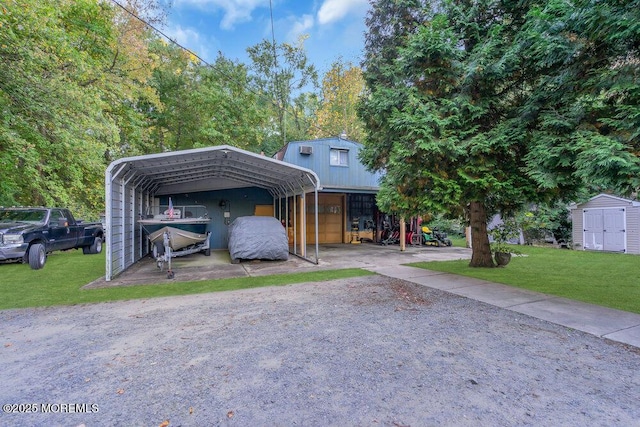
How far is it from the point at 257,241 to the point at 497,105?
670cm

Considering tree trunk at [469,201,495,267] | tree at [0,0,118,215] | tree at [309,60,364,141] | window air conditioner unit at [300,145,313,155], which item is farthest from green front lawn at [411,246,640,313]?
tree at [309,60,364,141]

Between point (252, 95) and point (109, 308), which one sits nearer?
point (109, 308)

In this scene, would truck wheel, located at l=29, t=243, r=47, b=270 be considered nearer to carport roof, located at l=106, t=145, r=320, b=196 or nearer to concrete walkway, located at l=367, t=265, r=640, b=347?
carport roof, located at l=106, t=145, r=320, b=196

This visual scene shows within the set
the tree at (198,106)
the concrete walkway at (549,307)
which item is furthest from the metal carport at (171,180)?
the tree at (198,106)

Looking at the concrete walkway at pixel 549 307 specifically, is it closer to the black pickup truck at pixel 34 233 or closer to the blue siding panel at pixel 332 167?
the blue siding panel at pixel 332 167

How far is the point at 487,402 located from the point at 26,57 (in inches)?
435

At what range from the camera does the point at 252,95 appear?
791 inches

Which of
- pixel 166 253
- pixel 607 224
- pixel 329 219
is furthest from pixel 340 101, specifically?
pixel 166 253

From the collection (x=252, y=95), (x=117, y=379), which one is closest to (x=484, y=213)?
(x=117, y=379)

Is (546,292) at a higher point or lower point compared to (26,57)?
lower

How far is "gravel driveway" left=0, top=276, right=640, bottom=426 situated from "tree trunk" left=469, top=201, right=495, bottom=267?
11.9 feet

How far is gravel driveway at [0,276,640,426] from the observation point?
6.64 feet

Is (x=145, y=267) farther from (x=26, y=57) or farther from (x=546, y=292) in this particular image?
(x=546, y=292)

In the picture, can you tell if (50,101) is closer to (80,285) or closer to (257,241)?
(80,285)
